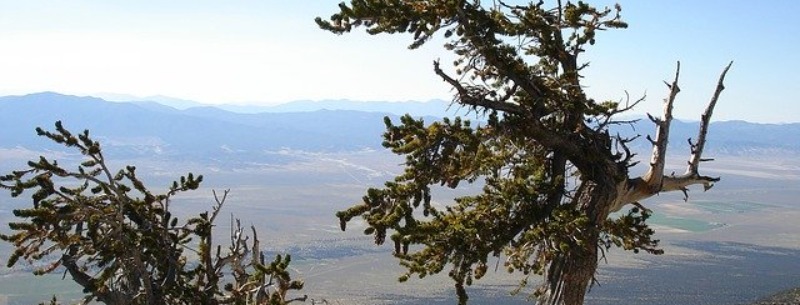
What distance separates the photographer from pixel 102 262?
6.59 meters

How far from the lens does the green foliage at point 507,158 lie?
5.97 metres

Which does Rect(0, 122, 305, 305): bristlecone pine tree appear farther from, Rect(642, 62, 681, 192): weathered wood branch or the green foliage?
Rect(642, 62, 681, 192): weathered wood branch

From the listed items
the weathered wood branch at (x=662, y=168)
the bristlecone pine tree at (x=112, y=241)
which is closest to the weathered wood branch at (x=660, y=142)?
the weathered wood branch at (x=662, y=168)

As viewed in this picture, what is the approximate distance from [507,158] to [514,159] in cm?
20

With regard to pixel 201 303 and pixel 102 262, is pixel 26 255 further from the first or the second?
pixel 201 303

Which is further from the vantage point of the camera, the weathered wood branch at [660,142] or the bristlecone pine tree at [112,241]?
the weathered wood branch at [660,142]

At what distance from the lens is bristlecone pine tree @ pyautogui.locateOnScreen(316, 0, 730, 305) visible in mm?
5980

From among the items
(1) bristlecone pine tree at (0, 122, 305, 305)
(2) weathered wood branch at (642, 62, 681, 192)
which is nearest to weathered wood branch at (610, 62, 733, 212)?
(2) weathered wood branch at (642, 62, 681, 192)

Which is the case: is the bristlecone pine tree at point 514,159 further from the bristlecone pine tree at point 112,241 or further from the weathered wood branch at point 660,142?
the bristlecone pine tree at point 112,241

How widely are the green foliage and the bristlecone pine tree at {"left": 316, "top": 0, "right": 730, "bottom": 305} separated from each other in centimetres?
1

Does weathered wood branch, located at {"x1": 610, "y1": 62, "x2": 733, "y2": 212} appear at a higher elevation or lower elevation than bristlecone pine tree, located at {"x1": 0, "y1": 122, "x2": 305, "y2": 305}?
higher

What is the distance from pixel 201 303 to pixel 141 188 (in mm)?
1209

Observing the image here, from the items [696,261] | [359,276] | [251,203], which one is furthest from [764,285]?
[251,203]

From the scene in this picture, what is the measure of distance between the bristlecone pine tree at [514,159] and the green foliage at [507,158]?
0.04ft
